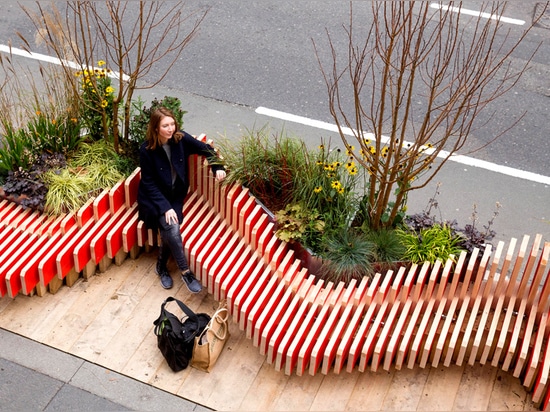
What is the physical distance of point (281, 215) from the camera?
238 inches

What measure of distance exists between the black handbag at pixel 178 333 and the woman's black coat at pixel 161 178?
763 mm

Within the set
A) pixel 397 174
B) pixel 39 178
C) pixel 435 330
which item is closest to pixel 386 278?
pixel 435 330

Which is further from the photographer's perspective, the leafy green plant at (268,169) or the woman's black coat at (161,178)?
the leafy green plant at (268,169)

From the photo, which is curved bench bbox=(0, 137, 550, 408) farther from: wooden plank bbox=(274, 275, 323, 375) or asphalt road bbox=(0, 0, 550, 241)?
asphalt road bbox=(0, 0, 550, 241)

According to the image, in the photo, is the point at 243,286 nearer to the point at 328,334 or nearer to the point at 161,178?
the point at 328,334

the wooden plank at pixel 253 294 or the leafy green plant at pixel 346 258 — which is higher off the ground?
the leafy green plant at pixel 346 258

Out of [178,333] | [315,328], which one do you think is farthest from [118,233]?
[315,328]

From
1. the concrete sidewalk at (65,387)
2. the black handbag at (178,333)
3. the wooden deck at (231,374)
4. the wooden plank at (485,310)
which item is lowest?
the concrete sidewalk at (65,387)

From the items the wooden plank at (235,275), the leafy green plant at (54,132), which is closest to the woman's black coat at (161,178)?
the wooden plank at (235,275)

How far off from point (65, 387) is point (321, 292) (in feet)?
6.56

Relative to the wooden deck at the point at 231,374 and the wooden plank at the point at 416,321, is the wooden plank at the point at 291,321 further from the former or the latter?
the wooden plank at the point at 416,321

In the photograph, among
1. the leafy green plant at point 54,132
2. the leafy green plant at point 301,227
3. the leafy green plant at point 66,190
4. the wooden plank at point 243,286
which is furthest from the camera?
the leafy green plant at point 54,132

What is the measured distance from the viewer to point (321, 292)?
5699 millimetres

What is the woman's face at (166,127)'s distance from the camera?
19.2 ft
